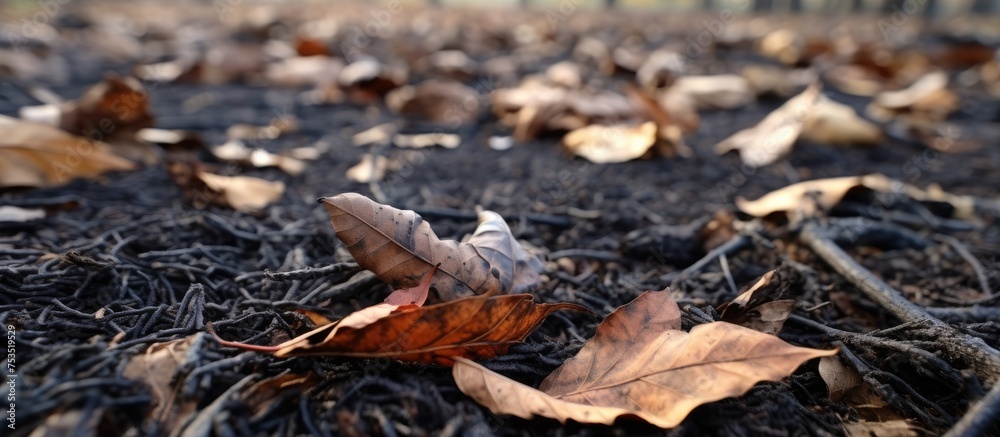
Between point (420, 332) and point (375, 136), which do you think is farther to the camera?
point (375, 136)

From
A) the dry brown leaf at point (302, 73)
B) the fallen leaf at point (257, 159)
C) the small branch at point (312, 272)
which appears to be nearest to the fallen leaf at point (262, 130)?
the fallen leaf at point (257, 159)

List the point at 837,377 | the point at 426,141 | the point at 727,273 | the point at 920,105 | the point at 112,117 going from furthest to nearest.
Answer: the point at 920,105 → the point at 426,141 → the point at 112,117 → the point at 727,273 → the point at 837,377

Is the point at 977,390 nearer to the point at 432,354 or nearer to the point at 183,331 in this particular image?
the point at 432,354

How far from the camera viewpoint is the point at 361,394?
2.50 ft

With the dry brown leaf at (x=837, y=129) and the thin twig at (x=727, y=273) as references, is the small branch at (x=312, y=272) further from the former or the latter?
the dry brown leaf at (x=837, y=129)

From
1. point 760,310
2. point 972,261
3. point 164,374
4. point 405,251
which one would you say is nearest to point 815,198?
point 972,261

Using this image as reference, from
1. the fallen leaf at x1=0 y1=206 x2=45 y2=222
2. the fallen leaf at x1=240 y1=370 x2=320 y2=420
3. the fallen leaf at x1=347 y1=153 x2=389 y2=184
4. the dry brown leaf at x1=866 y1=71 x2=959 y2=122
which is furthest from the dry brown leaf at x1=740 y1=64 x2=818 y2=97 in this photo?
the fallen leaf at x1=0 y1=206 x2=45 y2=222

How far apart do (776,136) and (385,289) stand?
1690 millimetres

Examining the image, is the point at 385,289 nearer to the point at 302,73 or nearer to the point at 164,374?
the point at 164,374

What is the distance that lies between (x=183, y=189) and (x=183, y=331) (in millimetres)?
798

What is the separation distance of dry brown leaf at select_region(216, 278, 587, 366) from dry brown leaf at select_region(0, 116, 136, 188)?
1.01 metres

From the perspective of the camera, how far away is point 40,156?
1.40 metres

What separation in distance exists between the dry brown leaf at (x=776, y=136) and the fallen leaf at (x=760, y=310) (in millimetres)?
1259

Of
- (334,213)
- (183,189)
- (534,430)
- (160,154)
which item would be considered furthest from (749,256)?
(160,154)
